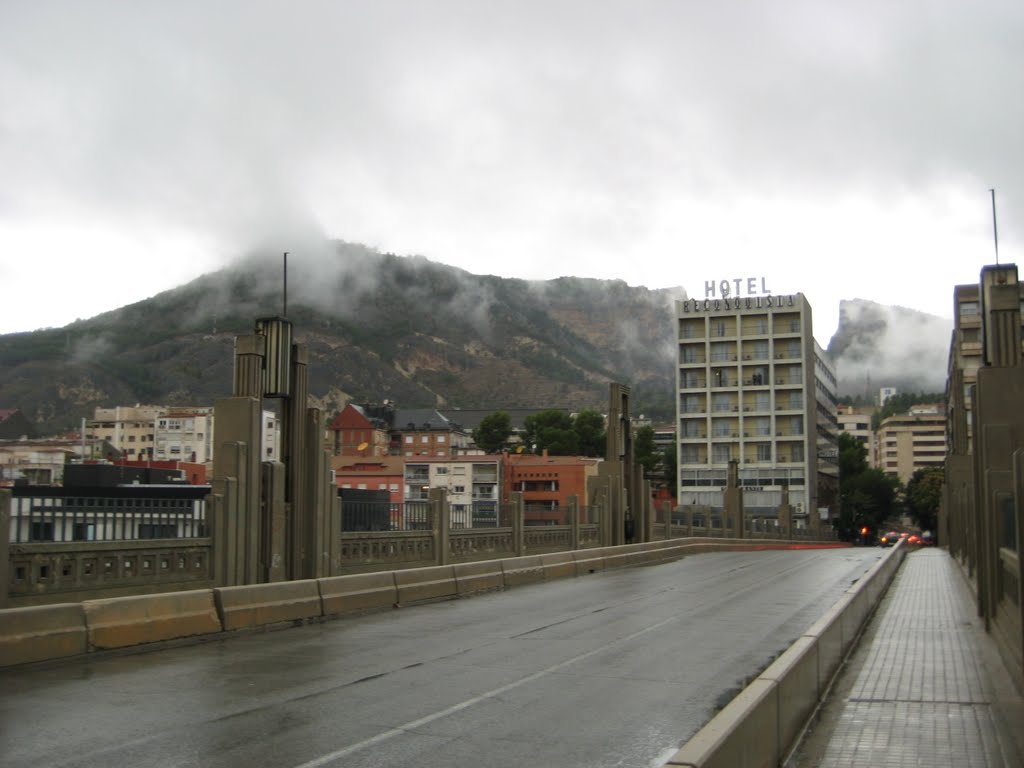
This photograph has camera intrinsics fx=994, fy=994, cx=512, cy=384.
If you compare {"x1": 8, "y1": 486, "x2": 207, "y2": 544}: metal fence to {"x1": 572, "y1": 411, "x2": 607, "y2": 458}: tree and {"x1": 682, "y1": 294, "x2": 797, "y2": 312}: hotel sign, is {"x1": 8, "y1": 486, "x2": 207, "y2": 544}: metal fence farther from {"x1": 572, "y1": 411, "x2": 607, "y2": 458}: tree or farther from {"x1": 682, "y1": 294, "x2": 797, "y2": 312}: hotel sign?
{"x1": 572, "y1": 411, "x2": 607, "y2": 458}: tree

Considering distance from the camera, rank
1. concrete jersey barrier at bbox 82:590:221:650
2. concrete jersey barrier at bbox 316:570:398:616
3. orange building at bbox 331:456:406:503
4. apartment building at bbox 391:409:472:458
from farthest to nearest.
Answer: apartment building at bbox 391:409:472:458, orange building at bbox 331:456:406:503, concrete jersey barrier at bbox 316:570:398:616, concrete jersey barrier at bbox 82:590:221:650

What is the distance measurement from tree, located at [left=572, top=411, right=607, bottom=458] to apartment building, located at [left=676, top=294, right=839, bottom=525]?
135 ft

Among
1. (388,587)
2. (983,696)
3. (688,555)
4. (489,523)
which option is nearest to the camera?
(983,696)

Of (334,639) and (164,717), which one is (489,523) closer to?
(334,639)

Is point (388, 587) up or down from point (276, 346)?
down

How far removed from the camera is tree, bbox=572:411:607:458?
152000mm

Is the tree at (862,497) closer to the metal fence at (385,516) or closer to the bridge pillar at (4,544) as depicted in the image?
the metal fence at (385,516)

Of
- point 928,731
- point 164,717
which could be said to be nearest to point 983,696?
point 928,731

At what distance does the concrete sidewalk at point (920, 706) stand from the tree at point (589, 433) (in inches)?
5365

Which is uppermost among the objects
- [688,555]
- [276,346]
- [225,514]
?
[276,346]

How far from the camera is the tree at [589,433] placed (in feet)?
499

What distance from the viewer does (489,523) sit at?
2614cm

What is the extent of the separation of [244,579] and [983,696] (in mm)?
11307

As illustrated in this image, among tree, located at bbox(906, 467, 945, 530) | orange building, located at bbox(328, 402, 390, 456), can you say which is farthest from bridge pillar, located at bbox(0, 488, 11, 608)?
orange building, located at bbox(328, 402, 390, 456)
